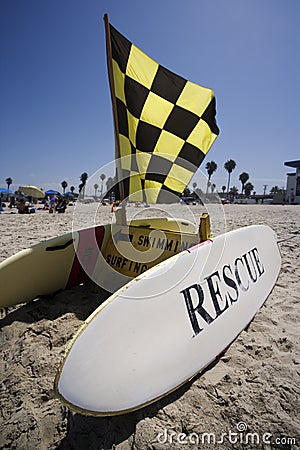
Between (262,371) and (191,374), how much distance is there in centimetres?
42

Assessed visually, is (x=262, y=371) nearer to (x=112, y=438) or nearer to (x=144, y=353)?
(x=144, y=353)

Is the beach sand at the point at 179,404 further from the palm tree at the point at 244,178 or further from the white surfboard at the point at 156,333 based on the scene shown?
the palm tree at the point at 244,178

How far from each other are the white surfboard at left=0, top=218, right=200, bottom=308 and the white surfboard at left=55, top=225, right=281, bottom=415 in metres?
0.58

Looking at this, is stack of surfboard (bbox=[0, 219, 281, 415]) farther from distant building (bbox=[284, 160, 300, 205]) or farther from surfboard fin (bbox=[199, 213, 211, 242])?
distant building (bbox=[284, 160, 300, 205])

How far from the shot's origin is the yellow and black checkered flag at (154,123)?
2.12 meters

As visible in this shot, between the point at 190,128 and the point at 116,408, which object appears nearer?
the point at 116,408

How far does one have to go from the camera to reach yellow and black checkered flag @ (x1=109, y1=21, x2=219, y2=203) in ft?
6.97

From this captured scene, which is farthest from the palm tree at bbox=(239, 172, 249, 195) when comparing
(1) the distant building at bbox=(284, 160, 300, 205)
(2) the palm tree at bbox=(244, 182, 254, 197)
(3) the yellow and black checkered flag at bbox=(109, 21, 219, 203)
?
(3) the yellow and black checkered flag at bbox=(109, 21, 219, 203)

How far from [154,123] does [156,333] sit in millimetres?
1759

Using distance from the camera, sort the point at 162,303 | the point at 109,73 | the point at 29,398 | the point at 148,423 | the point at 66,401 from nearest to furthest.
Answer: the point at 66,401
the point at 148,423
the point at 29,398
the point at 162,303
the point at 109,73

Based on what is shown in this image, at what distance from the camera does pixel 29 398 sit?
1284 millimetres

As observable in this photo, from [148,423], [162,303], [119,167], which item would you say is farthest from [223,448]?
[119,167]

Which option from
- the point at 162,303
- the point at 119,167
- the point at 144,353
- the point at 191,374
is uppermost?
the point at 119,167

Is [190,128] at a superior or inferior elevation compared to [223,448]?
superior
